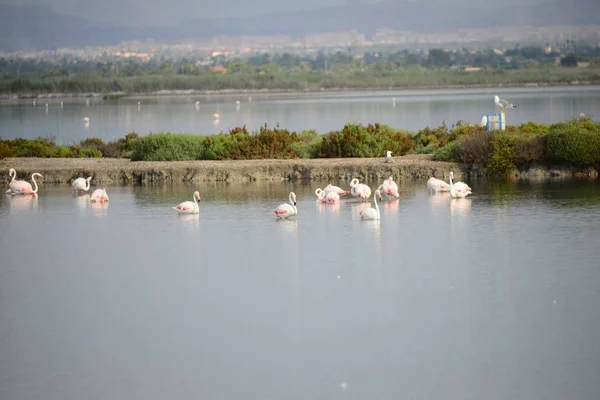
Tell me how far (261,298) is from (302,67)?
564 ft

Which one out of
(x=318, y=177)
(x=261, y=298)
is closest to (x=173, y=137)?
(x=318, y=177)

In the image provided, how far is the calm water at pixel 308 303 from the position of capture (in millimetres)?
8609

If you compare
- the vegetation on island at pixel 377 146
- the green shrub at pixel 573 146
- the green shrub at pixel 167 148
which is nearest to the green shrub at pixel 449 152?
the vegetation on island at pixel 377 146

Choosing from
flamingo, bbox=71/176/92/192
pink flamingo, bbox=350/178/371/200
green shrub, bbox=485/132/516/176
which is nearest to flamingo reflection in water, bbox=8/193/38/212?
flamingo, bbox=71/176/92/192

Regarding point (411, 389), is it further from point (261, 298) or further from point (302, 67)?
point (302, 67)

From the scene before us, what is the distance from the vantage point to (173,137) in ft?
80.2

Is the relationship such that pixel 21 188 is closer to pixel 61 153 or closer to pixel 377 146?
pixel 61 153

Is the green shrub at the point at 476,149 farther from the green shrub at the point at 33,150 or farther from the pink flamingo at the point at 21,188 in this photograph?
the green shrub at the point at 33,150

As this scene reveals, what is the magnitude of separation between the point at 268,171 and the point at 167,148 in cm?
301

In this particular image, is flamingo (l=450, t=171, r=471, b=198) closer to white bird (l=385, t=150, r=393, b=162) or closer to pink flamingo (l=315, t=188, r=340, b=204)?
pink flamingo (l=315, t=188, r=340, b=204)

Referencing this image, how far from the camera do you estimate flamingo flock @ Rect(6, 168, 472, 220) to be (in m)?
16.3

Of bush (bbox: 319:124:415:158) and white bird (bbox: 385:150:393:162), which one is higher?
bush (bbox: 319:124:415:158)

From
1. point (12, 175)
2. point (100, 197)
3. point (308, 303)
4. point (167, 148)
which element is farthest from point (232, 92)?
point (308, 303)

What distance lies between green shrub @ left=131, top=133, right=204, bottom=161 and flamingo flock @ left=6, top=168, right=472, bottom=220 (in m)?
3.39
